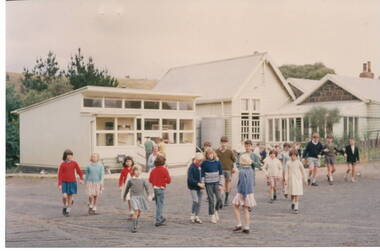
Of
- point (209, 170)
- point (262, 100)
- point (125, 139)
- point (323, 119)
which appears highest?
point (262, 100)

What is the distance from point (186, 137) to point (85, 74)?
5.63m

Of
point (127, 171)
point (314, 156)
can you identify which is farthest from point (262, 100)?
point (127, 171)

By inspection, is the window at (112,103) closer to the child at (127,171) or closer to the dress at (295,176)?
the child at (127,171)

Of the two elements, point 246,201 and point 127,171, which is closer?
point 246,201

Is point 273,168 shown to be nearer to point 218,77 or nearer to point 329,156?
point 329,156

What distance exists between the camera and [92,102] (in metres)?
→ 18.7

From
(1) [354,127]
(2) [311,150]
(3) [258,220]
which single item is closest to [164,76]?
(1) [354,127]

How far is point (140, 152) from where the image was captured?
19219mm

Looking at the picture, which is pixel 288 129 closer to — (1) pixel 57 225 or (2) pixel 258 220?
(2) pixel 258 220

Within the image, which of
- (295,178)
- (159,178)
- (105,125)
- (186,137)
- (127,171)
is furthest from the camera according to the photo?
(186,137)

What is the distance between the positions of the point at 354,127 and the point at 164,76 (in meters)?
13.1

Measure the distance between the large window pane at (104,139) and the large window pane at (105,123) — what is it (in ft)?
1.16

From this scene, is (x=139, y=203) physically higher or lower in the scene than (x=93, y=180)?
lower

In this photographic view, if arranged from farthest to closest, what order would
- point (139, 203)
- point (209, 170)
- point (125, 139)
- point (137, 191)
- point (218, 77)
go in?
point (218, 77) < point (125, 139) < point (209, 170) < point (137, 191) < point (139, 203)
